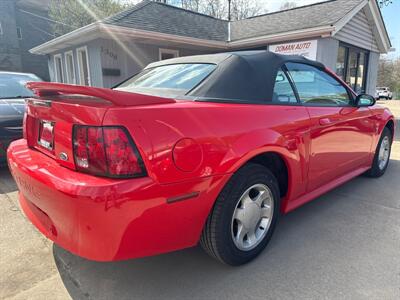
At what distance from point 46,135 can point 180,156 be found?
0.99m

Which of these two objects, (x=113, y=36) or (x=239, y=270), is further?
(x=113, y=36)

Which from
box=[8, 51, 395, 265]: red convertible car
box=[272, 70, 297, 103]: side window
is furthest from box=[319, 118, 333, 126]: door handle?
box=[272, 70, 297, 103]: side window

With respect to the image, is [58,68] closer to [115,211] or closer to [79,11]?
[79,11]

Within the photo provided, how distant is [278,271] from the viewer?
2139mm

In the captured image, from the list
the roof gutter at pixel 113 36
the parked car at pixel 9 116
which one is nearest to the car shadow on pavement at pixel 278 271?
the parked car at pixel 9 116

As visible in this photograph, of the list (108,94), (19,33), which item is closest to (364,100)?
(108,94)

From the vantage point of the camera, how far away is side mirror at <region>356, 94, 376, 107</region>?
11.0ft

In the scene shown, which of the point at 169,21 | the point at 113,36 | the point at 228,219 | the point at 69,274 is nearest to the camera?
the point at 228,219

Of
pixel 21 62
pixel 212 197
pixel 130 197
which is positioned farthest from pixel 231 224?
pixel 21 62

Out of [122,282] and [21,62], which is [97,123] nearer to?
[122,282]

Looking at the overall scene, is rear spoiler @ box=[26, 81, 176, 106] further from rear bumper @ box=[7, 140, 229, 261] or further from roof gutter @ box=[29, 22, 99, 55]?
roof gutter @ box=[29, 22, 99, 55]

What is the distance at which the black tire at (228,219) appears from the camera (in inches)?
76.0

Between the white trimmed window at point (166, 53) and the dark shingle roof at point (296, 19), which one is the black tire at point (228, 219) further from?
the white trimmed window at point (166, 53)

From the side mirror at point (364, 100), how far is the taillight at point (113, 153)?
2.83 metres
